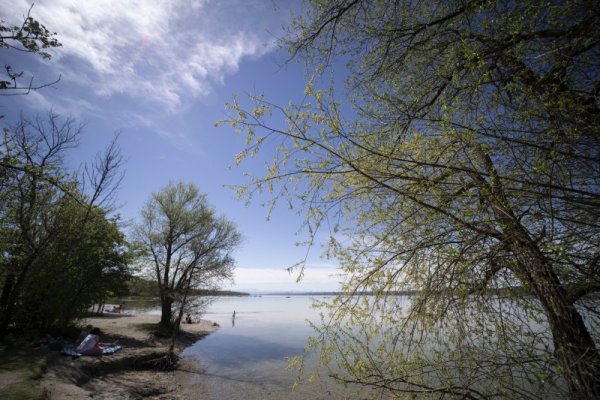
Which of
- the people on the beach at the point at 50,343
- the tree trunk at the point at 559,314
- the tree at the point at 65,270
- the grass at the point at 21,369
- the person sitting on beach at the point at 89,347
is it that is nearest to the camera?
the tree trunk at the point at 559,314

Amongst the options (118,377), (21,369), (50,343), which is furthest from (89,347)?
(21,369)

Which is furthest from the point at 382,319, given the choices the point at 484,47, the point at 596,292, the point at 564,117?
the point at 484,47

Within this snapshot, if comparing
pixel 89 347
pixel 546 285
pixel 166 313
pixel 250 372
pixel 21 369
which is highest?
pixel 546 285

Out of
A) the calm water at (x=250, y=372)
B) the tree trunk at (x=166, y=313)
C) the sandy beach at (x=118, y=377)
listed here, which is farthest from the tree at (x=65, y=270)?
the tree trunk at (x=166, y=313)

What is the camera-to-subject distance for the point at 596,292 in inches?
99.2

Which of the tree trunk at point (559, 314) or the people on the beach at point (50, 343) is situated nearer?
the tree trunk at point (559, 314)

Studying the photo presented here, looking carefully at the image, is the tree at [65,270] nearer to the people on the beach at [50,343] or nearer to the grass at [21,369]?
the people on the beach at [50,343]

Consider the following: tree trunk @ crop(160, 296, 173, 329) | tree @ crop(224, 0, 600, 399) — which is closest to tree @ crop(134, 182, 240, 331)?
tree trunk @ crop(160, 296, 173, 329)

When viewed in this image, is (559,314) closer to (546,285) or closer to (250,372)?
(546,285)

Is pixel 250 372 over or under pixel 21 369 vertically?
under

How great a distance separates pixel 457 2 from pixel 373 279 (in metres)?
3.32

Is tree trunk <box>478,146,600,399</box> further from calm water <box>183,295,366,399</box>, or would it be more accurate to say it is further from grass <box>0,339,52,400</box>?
grass <box>0,339,52,400</box>

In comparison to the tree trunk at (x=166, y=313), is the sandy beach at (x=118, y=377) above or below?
below

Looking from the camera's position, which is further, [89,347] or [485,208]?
[89,347]
